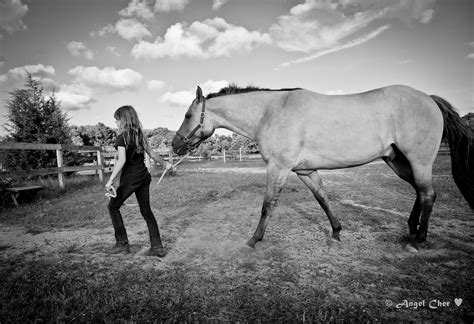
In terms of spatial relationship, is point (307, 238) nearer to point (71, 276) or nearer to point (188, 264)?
point (188, 264)

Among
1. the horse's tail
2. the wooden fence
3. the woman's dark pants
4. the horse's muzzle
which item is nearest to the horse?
the horse's tail

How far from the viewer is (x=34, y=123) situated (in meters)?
13.4

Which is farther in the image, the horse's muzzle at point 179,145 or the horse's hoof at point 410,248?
the horse's muzzle at point 179,145

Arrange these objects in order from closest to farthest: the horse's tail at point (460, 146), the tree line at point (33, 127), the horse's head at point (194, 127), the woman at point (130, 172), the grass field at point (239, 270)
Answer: the grass field at point (239, 270) < the woman at point (130, 172) < the horse's tail at point (460, 146) < the horse's head at point (194, 127) < the tree line at point (33, 127)

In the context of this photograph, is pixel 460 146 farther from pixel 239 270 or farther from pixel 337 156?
pixel 239 270

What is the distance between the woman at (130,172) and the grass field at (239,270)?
1.05 feet

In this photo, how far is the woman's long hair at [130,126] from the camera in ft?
11.5

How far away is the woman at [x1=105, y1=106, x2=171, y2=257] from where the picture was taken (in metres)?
3.50

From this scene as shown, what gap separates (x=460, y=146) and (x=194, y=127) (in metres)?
4.56

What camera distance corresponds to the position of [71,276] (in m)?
3.05
